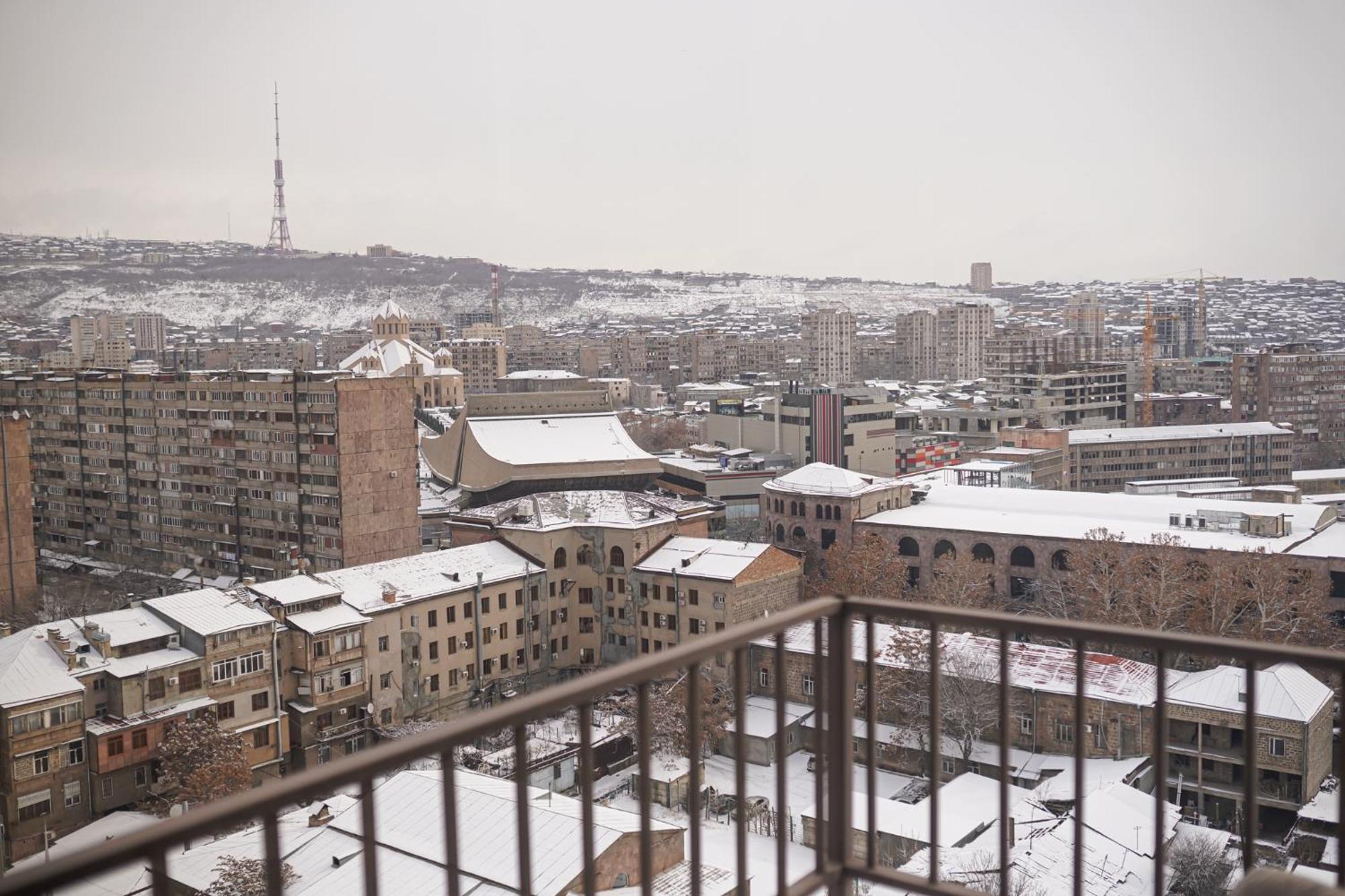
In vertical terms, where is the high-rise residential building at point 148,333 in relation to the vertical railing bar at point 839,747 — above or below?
above

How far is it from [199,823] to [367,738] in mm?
11675

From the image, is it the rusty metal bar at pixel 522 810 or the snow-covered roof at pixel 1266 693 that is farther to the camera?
the snow-covered roof at pixel 1266 693

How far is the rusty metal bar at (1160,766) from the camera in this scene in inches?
64.7

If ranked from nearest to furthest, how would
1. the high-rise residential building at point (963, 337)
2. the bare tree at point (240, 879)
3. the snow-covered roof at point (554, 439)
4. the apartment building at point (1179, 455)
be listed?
the bare tree at point (240, 879), the snow-covered roof at point (554, 439), the apartment building at point (1179, 455), the high-rise residential building at point (963, 337)

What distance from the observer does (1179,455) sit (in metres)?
27.6

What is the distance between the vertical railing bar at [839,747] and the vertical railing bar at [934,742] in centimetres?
13

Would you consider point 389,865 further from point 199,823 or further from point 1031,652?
point 1031,652

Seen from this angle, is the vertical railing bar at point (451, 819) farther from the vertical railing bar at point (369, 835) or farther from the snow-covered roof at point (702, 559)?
the snow-covered roof at point (702, 559)

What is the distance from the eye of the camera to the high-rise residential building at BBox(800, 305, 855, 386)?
5950cm

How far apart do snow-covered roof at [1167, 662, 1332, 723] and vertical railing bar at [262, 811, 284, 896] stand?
31.2ft

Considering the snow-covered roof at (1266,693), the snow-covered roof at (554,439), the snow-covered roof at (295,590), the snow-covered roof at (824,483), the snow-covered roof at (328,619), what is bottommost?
the snow-covered roof at (1266,693)

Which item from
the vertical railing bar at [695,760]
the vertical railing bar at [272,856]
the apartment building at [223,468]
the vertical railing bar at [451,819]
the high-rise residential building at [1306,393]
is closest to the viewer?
the vertical railing bar at [272,856]

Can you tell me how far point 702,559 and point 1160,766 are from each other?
507 inches

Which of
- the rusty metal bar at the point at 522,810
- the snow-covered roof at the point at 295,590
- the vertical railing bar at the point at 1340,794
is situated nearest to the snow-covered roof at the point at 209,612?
the snow-covered roof at the point at 295,590
